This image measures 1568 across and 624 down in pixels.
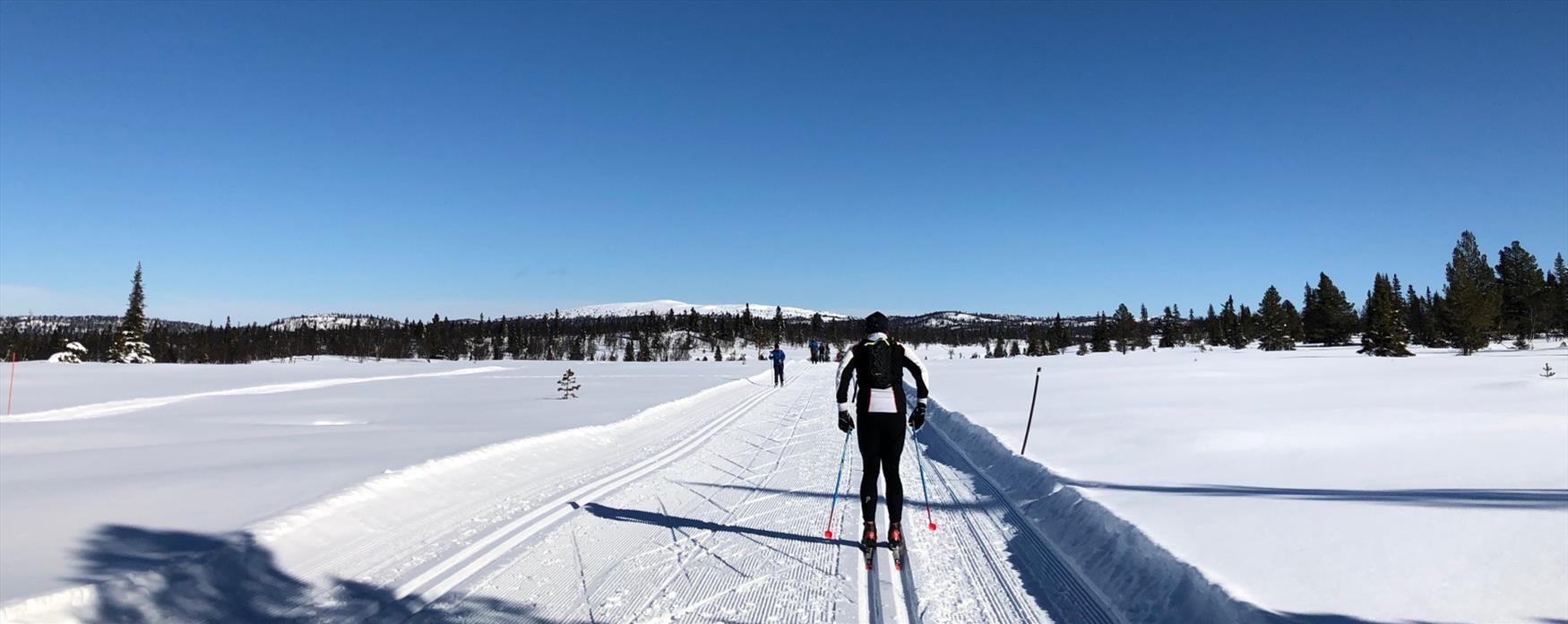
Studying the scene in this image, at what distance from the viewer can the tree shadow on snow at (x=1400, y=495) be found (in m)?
5.92

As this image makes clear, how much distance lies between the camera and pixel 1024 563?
17.8ft

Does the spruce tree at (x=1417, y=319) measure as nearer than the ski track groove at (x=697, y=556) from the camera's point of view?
No

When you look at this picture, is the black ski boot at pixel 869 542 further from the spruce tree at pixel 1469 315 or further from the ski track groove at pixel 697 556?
the spruce tree at pixel 1469 315

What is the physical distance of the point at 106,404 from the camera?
68.8ft

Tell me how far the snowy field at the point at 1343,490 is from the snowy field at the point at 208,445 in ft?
23.8

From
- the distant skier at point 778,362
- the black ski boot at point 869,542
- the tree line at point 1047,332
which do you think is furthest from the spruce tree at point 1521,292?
the black ski boot at point 869,542

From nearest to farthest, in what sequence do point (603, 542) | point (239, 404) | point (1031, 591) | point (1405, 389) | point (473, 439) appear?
point (1031, 591) → point (603, 542) → point (473, 439) → point (1405, 389) → point (239, 404)

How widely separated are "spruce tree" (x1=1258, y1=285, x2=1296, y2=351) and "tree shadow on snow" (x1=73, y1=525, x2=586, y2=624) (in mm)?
76597

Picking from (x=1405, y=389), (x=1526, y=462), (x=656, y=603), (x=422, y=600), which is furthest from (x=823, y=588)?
(x=1405, y=389)

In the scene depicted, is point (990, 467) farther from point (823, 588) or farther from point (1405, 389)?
point (1405, 389)

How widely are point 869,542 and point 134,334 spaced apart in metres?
76.9

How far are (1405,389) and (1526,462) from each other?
14.4m

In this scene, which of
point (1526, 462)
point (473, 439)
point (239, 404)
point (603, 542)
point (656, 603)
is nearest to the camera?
point (656, 603)

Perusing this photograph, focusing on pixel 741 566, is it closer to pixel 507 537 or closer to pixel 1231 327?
pixel 507 537
